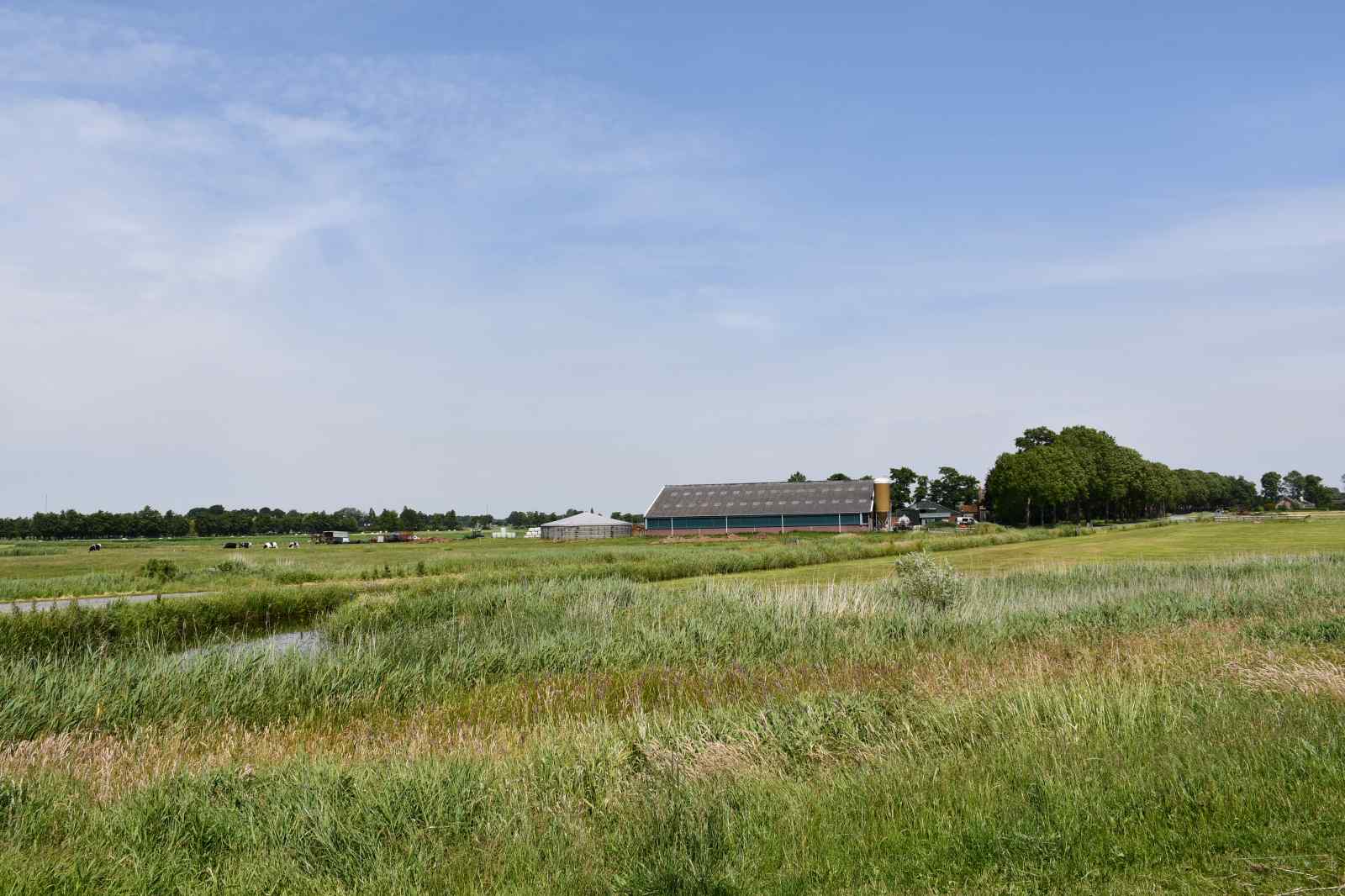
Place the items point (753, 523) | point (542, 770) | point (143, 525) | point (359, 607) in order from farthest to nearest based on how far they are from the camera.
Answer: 1. point (143, 525)
2. point (753, 523)
3. point (359, 607)
4. point (542, 770)

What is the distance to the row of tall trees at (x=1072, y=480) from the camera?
96.4 meters

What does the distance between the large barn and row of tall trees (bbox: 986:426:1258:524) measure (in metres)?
19.9

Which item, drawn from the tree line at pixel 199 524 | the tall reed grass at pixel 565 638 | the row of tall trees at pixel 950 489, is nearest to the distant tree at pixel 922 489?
the row of tall trees at pixel 950 489

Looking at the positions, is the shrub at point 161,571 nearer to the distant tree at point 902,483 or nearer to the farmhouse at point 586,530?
the farmhouse at point 586,530

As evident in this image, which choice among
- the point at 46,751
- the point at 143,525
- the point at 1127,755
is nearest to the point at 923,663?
the point at 1127,755

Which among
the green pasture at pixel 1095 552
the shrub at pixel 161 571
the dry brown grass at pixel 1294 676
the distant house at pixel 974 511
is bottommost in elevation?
the green pasture at pixel 1095 552

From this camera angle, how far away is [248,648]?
16.3 meters

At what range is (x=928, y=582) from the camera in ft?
70.6

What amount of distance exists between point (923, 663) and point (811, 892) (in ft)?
28.6

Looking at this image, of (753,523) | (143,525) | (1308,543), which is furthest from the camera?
(143,525)

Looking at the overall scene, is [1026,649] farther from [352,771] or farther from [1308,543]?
[1308,543]

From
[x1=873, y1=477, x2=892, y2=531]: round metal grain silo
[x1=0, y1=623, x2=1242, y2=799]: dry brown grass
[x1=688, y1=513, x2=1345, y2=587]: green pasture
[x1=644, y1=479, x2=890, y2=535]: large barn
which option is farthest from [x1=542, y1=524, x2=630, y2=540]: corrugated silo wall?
[x1=0, y1=623, x2=1242, y2=799]: dry brown grass

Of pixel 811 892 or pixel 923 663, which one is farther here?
pixel 923 663

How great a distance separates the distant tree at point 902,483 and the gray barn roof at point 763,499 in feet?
129
